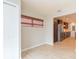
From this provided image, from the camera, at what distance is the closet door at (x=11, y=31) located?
2.89 m

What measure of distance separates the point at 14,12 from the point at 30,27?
7.69 ft

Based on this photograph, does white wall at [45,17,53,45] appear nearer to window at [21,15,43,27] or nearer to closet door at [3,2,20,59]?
window at [21,15,43,27]

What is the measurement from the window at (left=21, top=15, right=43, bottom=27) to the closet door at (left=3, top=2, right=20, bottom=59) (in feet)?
5.37

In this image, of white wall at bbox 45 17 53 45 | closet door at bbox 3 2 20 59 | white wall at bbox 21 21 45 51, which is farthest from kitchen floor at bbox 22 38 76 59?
white wall at bbox 45 17 53 45

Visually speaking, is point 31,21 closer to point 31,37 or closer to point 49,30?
point 31,37

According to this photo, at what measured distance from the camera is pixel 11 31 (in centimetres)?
306

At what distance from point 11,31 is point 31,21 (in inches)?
104

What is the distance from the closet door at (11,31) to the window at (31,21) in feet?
5.37

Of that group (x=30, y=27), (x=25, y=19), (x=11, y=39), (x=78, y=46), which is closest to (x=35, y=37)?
(x=30, y=27)

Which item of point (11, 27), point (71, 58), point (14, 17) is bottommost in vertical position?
point (71, 58)

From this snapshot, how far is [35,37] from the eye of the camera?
5.91 metres

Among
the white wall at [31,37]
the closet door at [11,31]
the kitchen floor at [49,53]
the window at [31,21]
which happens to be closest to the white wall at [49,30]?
the white wall at [31,37]

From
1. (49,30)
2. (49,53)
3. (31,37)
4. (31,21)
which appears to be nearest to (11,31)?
(49,53)

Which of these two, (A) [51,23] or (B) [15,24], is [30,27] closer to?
(A) [51,23]
